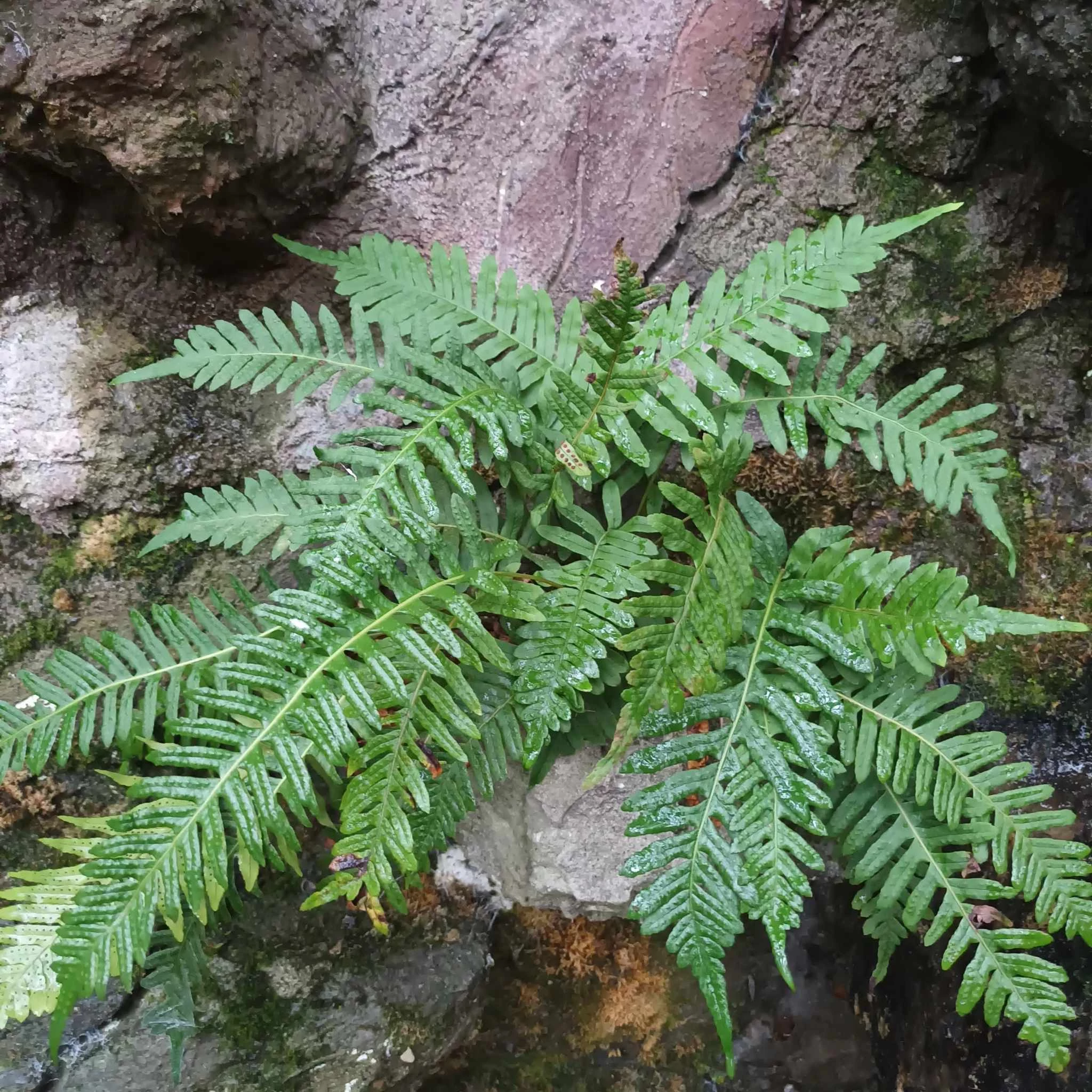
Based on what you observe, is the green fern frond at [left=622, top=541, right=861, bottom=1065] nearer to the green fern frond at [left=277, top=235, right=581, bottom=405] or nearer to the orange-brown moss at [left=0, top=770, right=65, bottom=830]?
the green fern frond at [left=277, top=235, right=581, bottom=405]

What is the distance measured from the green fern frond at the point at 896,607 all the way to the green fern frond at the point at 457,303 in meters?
0.88

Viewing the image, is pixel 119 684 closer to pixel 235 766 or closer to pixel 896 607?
pixel 235 766

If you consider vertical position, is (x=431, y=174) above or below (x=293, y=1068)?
above

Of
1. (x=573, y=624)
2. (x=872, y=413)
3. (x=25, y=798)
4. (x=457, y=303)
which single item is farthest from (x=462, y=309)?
(x=25, y=798)

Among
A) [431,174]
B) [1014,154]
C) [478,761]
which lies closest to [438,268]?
[431,174]

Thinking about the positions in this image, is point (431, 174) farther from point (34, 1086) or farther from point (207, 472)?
point (34, 1086)

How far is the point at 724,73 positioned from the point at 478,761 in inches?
88.4

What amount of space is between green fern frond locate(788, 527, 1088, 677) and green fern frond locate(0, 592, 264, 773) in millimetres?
1543

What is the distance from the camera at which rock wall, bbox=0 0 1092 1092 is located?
92.1 inches

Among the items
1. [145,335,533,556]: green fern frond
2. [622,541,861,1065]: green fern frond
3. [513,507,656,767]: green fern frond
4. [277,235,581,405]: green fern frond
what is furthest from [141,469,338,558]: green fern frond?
[622,541,861,1065]: green fern frond

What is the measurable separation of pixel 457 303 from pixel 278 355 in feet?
1.72

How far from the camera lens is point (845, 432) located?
2.05 m

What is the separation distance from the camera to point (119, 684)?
2.09 m

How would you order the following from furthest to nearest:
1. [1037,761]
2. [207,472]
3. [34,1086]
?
1. [207,472]
2. [1037,761]
3. [34,1086]
